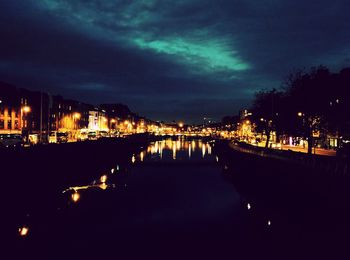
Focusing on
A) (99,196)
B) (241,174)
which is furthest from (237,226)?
(241,174)

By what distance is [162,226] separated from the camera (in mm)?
36594

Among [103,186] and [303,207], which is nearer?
[303,207]

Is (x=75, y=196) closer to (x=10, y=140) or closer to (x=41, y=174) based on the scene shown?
(x=41, y=174)

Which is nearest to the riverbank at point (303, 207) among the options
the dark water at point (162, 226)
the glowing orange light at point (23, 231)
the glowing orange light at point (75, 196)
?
the dark water at point (162, 226)

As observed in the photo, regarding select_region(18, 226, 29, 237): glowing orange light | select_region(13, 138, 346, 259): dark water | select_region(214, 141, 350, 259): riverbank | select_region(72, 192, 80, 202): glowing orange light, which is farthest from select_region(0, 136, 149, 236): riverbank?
select_region(214, 141, 350, 259): riverbank

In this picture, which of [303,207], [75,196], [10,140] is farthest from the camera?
[10,140]

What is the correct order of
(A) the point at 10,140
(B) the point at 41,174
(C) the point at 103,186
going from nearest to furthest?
(B) the point at 41,174 < (C) the point at 103,186 < (A) the point at 10,140

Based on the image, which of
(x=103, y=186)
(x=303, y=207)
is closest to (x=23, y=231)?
(x=303, y=207)

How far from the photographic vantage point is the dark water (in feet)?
94.5

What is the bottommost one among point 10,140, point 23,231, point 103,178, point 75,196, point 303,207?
point 103,178

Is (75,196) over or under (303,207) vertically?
under

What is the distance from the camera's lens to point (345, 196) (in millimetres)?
29719

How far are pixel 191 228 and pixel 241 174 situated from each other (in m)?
33.4

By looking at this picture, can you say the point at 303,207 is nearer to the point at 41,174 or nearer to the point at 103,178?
the point at 41,174
